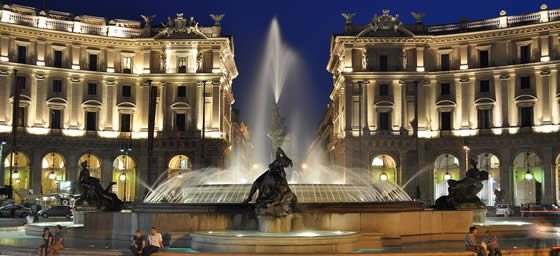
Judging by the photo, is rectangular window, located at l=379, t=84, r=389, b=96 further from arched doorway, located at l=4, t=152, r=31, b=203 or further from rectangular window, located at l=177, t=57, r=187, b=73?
arched doorway, located at l=4, t=152, r=31, b=203

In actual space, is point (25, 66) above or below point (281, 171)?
above

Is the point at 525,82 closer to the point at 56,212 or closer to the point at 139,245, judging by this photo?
the point at 56,212

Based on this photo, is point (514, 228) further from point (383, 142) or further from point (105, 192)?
point (383, 142)

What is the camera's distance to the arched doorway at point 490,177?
62.0 metres

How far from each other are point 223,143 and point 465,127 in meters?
22.4

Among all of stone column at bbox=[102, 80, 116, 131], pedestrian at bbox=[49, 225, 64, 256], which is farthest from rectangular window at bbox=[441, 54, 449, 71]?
pedestrian at bbox=[49, 225, 64, 256]

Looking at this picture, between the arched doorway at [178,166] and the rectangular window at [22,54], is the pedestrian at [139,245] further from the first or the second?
the rectangular window at [22,54]

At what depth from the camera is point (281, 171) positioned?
19.4 meters

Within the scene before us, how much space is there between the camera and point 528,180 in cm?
6138

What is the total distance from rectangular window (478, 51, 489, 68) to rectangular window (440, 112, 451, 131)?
17.8 ft

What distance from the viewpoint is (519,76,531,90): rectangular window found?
197 feet

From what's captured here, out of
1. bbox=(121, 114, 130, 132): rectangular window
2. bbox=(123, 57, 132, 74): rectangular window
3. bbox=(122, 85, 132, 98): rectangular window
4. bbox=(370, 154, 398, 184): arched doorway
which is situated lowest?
bbox=(370, 154, 398, 184): arched doorway

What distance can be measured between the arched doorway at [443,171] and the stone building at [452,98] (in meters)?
0.30

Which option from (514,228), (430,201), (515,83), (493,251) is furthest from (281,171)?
(515,83)
